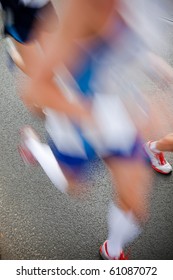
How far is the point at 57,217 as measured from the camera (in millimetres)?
1489

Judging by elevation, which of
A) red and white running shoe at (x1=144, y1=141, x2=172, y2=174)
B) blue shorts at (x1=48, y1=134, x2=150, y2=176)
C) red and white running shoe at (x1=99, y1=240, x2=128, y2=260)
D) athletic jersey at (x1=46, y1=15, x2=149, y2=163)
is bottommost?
red and white running shoe at (x1=99, y1=240, x2=128, y2=260)

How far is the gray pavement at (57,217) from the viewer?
140 cm

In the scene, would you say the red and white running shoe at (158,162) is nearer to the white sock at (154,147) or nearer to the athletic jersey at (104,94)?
the white sock at (154,147)

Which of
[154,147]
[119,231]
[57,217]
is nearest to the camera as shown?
[119,231]

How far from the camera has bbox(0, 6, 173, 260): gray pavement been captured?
1.40 meters

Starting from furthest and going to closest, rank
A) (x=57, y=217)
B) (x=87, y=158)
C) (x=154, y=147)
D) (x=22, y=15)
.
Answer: (x=154, y=147) → (x=57, y=217) → (x=87, y=158) → (x=22, y=15)

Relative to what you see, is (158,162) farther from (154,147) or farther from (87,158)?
(87,158)

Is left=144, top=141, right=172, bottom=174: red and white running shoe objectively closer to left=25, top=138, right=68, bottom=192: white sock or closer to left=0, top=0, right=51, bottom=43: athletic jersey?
left=25, top=138, right=68, bottom=192: white sock

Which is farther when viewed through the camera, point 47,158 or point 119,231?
point 119,231

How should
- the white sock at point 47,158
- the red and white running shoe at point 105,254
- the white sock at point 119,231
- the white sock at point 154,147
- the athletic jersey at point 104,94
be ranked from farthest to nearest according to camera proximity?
the white sock at point 154,147 < the red and white running shoe at point 105,254 < the white sock at point 119,231 < the white sock at point 47,158 < the athletic jersey at point 104,94

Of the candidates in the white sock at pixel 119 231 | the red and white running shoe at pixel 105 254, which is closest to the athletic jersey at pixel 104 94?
the white sock at pixel 119 231

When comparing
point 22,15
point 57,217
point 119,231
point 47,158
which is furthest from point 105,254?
point 22,15

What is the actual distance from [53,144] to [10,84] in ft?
3.67

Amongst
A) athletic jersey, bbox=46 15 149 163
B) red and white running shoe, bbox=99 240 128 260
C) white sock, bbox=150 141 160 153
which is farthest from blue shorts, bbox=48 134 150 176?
white sock, bbox=150 141 160 153
